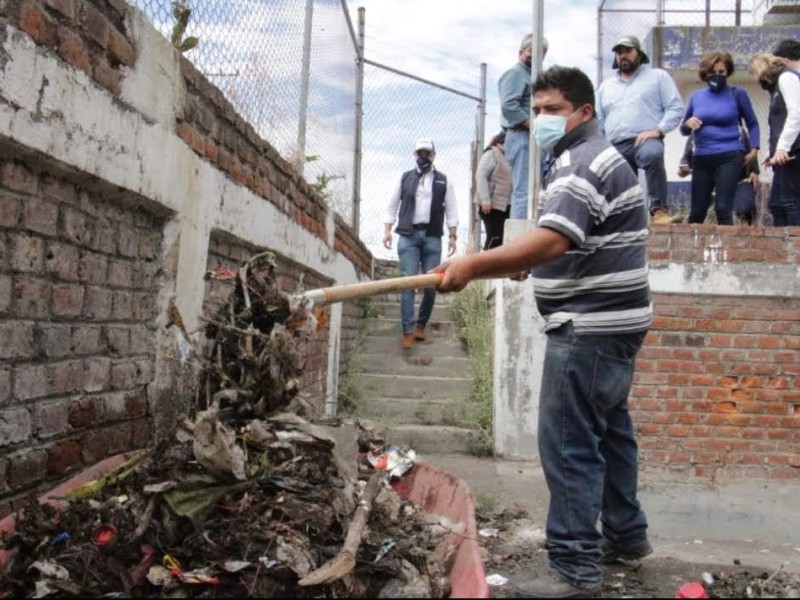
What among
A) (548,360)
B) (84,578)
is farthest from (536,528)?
(84,578)

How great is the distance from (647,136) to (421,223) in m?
2.43

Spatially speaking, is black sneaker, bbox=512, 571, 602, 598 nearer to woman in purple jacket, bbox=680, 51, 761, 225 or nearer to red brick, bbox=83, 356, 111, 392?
red brick, bbox=83, 356, 111, 392

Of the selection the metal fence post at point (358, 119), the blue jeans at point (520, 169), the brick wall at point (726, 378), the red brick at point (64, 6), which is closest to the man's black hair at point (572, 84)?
the red brick at point (64, 6)

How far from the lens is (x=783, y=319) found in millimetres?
5301

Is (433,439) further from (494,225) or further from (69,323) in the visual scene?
(69,323)

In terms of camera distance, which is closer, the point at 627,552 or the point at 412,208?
the point at 627,552

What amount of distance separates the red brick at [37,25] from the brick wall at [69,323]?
13.3 inches

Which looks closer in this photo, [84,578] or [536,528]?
[84,578]

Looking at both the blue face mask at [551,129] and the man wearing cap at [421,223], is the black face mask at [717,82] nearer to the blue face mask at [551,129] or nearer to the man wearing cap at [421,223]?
the man wearing cap at [421,223]

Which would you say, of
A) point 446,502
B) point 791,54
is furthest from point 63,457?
point 791,54

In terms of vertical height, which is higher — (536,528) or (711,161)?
(711,161)

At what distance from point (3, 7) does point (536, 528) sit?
3428 mm

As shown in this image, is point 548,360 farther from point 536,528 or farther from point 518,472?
point 518,472

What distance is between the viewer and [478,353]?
23.1 ft
